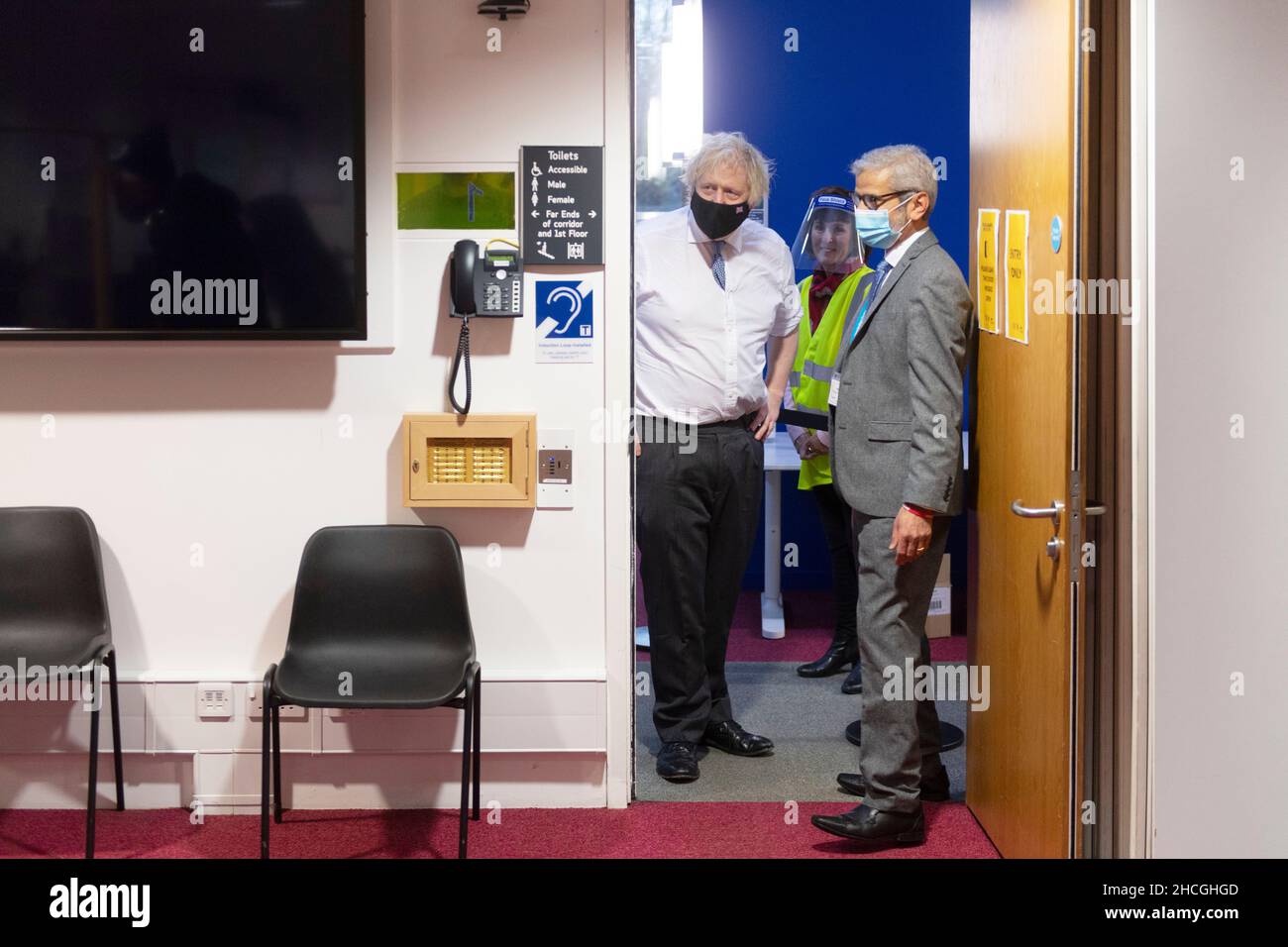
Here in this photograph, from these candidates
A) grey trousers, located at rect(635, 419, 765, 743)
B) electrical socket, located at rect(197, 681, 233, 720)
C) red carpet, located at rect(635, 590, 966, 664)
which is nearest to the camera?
electrical socket, located at rect(197, 681, 233, 720)

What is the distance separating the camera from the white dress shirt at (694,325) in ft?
13.2

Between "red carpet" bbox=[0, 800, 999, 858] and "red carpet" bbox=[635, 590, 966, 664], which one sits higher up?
"red carpet" bbox=[635, 590, 966, 664]

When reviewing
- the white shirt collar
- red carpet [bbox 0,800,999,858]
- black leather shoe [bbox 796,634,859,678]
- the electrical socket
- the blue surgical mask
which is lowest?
red carpet [bbox 0,800,999,858]

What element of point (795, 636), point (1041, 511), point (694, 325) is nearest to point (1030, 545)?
point (1041, 511)

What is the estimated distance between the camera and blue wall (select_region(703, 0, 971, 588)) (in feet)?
21.2

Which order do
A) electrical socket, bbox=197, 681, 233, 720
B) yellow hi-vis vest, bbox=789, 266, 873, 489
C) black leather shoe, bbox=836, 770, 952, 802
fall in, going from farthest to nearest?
yellow hi-vis vest, bbox=789, 266, 873, 489
black leather shoe, bbox=836, 770, 952, 802
electrical socket, bbox=197, 681, 233, 720

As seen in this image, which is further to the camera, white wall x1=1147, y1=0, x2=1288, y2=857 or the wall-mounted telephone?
the wall-mounted telephone

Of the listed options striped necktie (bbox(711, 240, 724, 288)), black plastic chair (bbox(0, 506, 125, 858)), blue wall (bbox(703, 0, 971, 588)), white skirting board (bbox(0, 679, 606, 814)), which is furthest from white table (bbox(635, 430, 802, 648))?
black plastic chair (bbox(0, 506, 125, 858))

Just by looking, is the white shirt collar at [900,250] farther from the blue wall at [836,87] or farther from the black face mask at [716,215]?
the blue wall at [836,87]

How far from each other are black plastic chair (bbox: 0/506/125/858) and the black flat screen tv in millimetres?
500

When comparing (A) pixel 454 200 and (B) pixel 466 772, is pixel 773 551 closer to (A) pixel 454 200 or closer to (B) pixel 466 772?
(A) pixel 454 200

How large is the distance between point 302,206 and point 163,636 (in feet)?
4.12

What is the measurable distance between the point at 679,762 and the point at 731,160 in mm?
1832

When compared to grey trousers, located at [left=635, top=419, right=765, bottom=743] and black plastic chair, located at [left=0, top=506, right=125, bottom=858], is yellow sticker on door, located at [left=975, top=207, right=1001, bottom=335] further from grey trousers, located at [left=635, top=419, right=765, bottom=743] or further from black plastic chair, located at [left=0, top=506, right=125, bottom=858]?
black plastic chair, located at [left=0, top=506, right=125, bottom=858]
